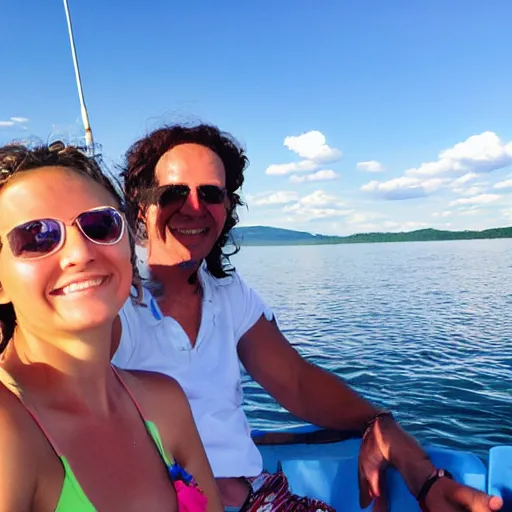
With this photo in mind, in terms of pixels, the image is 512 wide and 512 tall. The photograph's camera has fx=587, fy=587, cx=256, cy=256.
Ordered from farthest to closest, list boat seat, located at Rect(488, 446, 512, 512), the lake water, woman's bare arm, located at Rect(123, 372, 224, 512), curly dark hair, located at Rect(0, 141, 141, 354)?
1. the lake water
2. boat seat, located at Rect(488, 446, 512, 512)
3. woman's bare arm, located at Rect(123, 372, 224, 512)
4. curly dark hair, located at Rect(0, 141, 141, 354)

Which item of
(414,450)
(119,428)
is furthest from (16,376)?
(414,450)

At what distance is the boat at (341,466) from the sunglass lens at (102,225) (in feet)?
5.93

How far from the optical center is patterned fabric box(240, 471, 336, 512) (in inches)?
89.2

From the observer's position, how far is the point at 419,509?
2496mm

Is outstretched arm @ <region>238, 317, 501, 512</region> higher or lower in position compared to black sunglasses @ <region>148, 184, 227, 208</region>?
lower

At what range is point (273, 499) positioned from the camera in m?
2.32

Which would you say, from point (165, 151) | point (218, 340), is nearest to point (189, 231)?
point (165, 151)

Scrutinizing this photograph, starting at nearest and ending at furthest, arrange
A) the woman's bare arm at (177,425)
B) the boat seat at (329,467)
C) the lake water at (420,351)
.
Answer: the woman's bare arm at (177,425), the boat seat at (329,467), the lake water at (420,351)

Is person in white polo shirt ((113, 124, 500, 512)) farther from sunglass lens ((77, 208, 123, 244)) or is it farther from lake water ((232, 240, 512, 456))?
lake water ((232, 240, 512, 456))

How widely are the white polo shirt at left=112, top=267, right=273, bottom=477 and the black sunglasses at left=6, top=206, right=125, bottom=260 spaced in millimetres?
797

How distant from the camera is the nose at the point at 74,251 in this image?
4.28 feet

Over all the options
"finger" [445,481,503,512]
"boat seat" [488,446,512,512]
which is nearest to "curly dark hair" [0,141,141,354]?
"finger" [445,481,503,512]

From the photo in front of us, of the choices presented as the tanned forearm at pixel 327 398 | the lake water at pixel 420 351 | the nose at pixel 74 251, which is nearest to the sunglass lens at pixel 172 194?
the tanned forearm at pixel 327 398

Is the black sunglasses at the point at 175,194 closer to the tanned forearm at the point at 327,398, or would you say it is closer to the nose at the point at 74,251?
the tanned forearm at the point at 327,398
